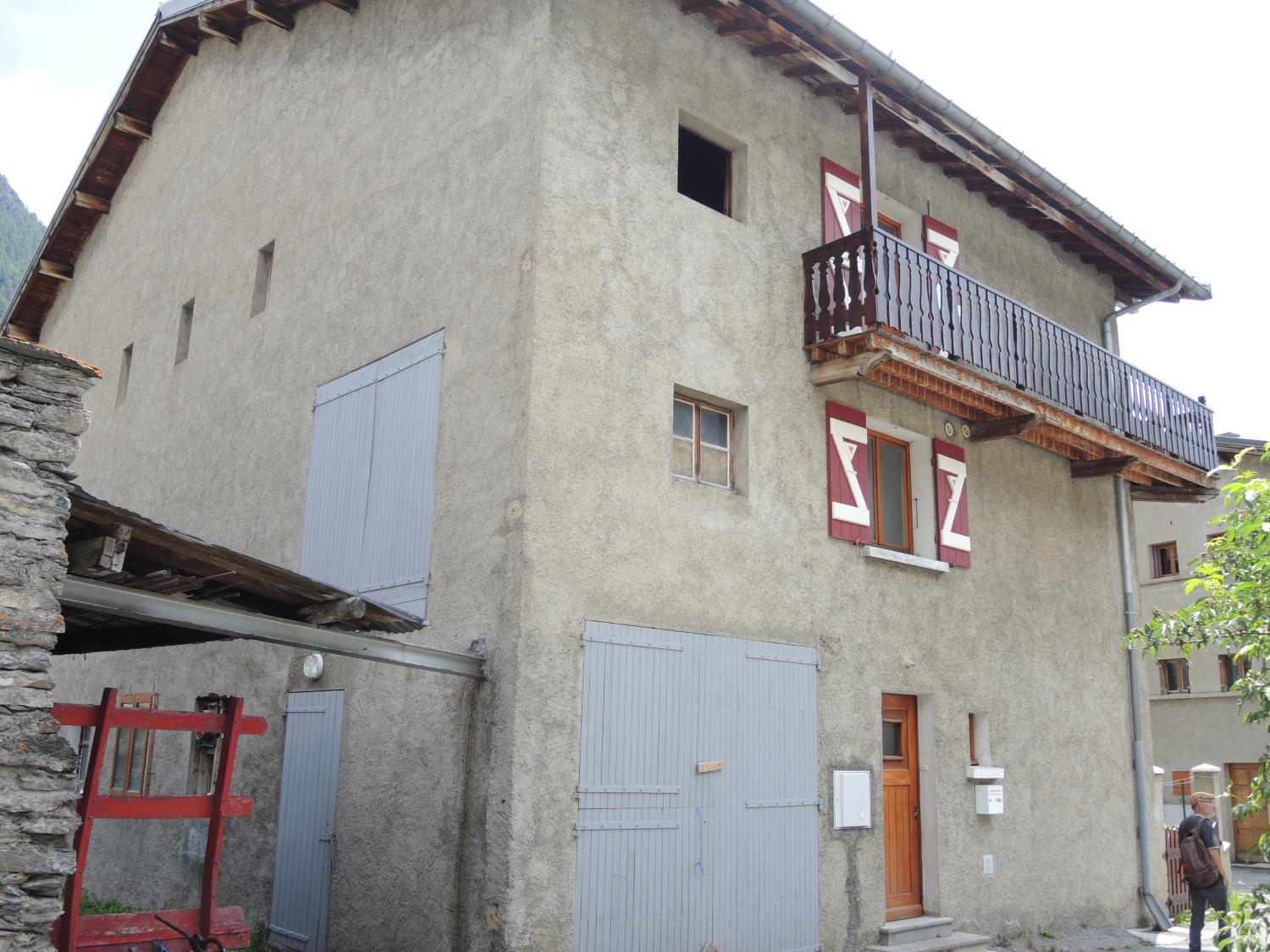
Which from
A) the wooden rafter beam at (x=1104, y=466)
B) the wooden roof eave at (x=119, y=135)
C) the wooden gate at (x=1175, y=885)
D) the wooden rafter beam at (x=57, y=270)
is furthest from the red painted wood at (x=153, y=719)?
the wooden rafter beam at (x=57, y=270)

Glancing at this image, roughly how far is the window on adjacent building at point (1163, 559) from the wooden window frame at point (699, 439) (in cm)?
1899

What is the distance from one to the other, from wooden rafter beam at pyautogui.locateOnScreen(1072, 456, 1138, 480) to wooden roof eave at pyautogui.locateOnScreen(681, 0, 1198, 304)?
Answer: 2.72m

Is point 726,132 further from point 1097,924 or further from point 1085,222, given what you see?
point 1097,924

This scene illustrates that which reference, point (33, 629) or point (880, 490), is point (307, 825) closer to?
point (33, 629)

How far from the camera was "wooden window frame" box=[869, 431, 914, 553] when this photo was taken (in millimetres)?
11156

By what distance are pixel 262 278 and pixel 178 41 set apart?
14.8ft

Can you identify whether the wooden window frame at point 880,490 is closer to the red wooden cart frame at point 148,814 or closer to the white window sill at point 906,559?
the white window sill at point 906,559

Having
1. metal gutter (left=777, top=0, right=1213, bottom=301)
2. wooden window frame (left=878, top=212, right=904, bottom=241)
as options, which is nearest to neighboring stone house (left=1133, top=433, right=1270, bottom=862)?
metal gutter (left=777, top=0, right=1213, bottom=301)

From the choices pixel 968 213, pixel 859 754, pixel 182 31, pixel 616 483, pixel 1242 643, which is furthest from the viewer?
pixel 182 31

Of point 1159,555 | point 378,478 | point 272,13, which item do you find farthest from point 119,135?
point 1159,555

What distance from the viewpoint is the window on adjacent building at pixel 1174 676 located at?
992 inches

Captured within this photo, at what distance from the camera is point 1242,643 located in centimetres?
513

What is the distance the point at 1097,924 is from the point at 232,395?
10.6m

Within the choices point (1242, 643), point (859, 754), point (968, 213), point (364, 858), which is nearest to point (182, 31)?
point (968, 213)
